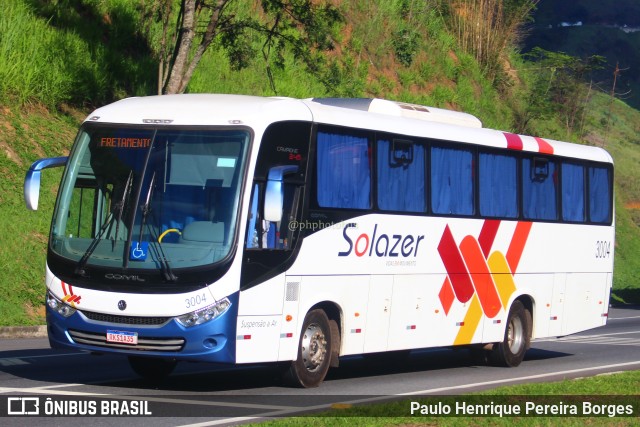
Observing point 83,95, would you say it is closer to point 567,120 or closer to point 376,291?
point 376,291

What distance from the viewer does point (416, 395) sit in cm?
1309

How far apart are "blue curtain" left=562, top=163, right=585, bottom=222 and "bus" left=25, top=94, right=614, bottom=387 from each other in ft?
7.95

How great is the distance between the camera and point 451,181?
53.7 ft

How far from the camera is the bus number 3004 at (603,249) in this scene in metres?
20.3

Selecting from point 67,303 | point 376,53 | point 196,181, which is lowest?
point 67,303

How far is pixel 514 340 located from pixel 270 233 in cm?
663

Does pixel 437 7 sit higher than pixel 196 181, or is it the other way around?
pixel 437 7

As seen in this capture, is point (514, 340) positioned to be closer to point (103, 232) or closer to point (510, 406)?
point (510, 406)

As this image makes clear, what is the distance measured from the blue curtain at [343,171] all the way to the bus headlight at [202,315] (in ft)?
6.96

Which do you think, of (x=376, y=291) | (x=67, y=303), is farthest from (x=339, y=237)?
(x=67, y=303)

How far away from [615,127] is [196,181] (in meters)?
71.6

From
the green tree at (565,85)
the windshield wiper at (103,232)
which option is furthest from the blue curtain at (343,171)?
the green tree at (565,85)

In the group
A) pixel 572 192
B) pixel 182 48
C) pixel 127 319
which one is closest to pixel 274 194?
pixel 127 319

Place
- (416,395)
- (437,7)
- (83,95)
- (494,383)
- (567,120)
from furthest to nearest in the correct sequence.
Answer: (567,120), (437,7), (83,95), (494,383), (416,395)
